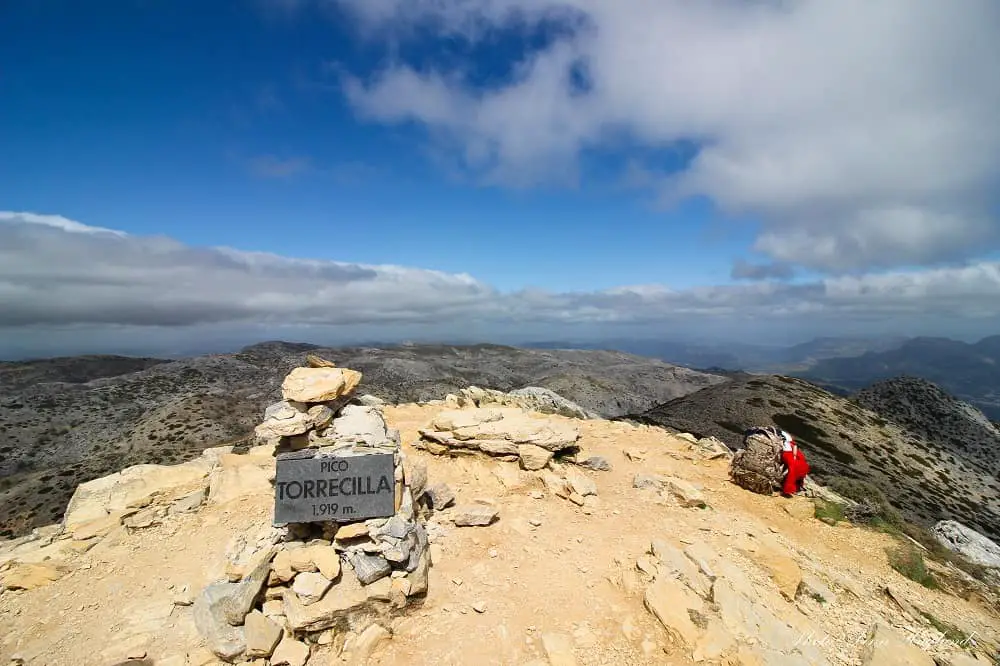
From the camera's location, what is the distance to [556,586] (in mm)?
10977

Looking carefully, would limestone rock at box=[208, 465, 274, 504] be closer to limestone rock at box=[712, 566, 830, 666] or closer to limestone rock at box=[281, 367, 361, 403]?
limestone rock at box=[281, 367, 361, 403]

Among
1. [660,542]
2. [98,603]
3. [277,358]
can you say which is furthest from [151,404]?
[660,542]

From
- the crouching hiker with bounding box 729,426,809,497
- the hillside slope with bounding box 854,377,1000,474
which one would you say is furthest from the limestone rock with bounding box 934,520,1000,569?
the hillside slope with bounding box 854,377,1000,474

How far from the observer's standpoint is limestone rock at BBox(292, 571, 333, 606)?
32.2ft

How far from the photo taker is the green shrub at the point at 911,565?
12.8 metres

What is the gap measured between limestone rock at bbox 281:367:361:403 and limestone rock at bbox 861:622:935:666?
598 inches

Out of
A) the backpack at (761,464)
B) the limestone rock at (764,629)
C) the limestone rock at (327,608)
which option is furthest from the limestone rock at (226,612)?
the backpack at (761,464)

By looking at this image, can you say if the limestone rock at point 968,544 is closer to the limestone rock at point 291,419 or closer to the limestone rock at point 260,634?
the limestone rock at point 260,634

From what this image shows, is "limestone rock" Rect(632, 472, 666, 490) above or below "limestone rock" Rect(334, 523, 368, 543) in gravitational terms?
below

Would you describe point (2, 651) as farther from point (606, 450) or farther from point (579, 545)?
point (606, 450)

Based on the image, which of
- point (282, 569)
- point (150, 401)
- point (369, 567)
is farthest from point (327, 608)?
point (150, 401)

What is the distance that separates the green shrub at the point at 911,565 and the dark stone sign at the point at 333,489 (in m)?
15.5

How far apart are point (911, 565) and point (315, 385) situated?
1970 cm

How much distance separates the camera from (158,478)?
16.0 meters
